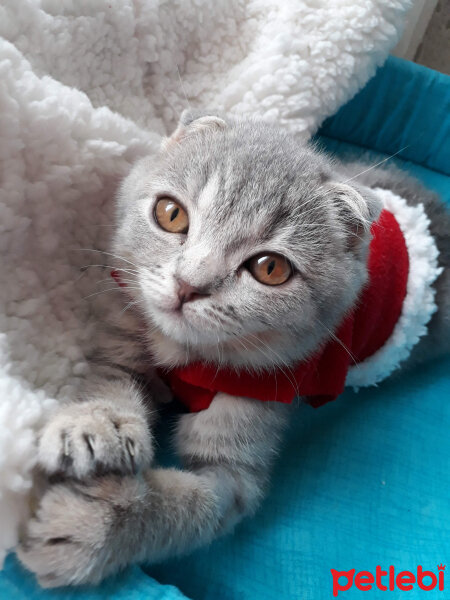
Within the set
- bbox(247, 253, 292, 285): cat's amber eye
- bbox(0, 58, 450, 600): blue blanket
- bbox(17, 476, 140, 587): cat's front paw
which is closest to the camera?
bbox(17, 476, 140, 587): cat's front paw

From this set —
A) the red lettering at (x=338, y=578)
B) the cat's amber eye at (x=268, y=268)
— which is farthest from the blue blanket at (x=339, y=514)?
the cat's amber eye at (x=268, y=268)

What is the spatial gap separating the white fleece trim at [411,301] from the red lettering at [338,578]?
396 millimetres

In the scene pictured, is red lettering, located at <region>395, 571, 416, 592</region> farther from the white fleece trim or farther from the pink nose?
the pink nose

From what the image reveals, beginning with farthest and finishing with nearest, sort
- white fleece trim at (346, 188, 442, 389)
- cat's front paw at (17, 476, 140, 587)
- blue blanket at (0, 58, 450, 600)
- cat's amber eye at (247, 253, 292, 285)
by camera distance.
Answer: white fleece trim at (346, 188, 442, 389)
blue blanket at (0, 58, 450, 600)
cat's amber eye at (247, 253, 292, 285)
cat's front paw at (17, 476, 140, 587)

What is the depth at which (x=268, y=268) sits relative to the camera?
2.31 feet

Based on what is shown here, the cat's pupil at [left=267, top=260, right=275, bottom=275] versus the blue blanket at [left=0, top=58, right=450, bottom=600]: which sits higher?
the cat's pupil at [left=267, top=260, right=275, bottom=275]

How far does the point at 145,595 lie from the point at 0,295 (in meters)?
0.48

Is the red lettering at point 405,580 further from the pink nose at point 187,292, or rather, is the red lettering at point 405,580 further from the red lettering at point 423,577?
the pink nose at point 187,292

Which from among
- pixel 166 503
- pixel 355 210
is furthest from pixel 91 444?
pixel 355 210

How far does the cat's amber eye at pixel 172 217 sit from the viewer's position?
0.74 meters

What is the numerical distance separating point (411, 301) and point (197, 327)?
636mm

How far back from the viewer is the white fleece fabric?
0.75 m

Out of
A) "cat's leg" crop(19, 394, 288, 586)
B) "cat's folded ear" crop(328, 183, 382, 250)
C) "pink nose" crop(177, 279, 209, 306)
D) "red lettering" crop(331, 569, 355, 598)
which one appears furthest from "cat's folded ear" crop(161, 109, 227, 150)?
"red lettering" crop(331, 569, 355, 598)

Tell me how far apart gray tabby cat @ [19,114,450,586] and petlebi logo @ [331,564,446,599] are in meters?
0.25
